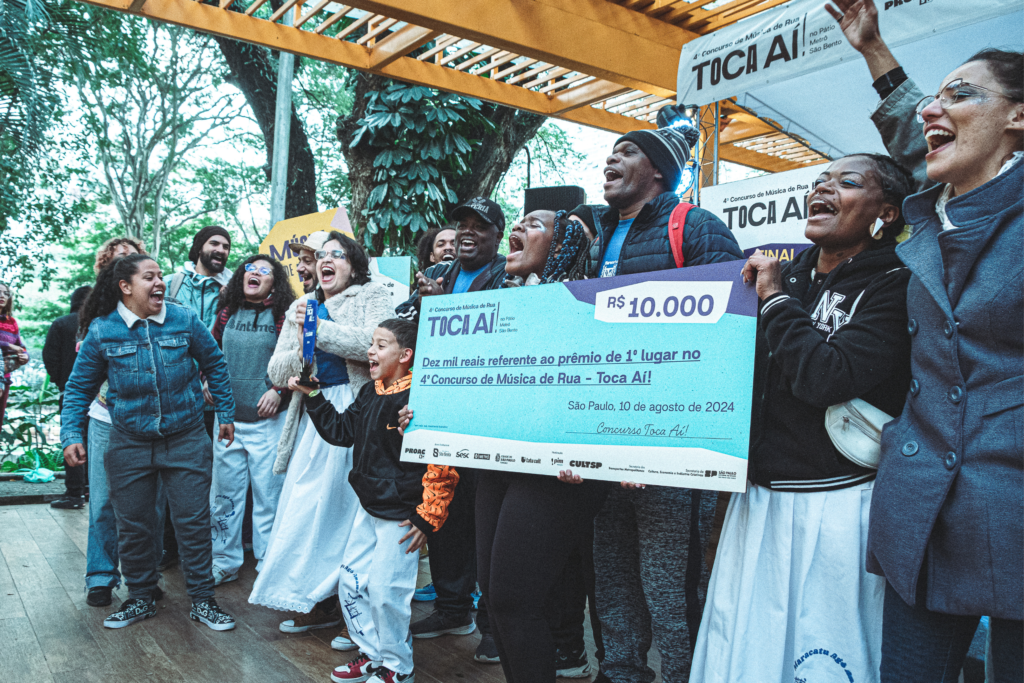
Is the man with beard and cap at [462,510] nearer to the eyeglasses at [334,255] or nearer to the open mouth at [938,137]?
the eyeglasses at [334,255]

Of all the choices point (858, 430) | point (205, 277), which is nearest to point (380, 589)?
point (858, 430)

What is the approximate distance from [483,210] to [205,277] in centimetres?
282

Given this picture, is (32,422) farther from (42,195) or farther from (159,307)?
(42,195)

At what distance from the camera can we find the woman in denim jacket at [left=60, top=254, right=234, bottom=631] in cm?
395

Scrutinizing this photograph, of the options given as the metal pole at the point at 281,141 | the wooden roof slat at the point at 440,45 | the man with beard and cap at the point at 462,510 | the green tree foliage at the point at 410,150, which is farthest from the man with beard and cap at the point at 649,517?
the metal pole at the point at 281,141

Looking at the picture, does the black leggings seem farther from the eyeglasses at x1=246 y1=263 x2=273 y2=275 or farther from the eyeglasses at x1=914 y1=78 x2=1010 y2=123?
the eyeglasses at x1=246 y1=263 x2=273 y2=275

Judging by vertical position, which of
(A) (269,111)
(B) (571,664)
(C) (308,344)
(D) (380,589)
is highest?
(A) (269,111)

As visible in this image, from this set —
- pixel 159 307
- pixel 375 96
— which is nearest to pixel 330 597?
pixel 159 307

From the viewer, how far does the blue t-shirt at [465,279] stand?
3.62 m

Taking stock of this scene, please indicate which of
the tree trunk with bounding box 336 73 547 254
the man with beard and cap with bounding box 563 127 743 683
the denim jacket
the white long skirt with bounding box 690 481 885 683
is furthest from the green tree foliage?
the white long skirt with bounding box 690 481 885 683

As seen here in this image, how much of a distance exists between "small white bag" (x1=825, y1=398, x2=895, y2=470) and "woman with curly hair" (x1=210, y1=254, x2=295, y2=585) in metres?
3.51

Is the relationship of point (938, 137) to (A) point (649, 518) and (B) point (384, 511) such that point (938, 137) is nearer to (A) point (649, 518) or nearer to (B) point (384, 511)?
(A) point (649, 518)

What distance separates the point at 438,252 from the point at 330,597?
7.23 ft

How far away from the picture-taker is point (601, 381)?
2.25 m
